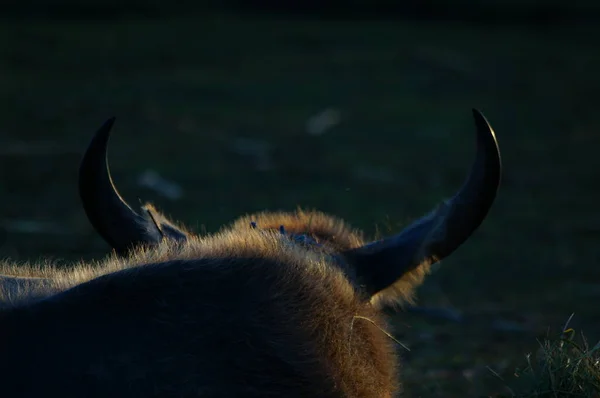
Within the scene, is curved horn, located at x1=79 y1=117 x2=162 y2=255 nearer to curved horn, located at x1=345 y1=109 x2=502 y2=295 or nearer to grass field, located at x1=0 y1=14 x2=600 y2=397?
curved horn, located at x1=345 y1=109 x2=502 y2=295

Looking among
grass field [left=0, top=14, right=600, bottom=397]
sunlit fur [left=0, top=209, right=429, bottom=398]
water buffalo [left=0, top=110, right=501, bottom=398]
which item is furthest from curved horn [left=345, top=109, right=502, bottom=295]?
grass field [left=0, top=14, right=600, bottom=397]

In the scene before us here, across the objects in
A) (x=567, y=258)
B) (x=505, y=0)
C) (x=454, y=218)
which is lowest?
(x=505, y=0)

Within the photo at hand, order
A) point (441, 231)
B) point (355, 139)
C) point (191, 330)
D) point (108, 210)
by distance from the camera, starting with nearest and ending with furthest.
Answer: point (191, 330) < point (441, 231) < point (108, 210) < point (355, 139)

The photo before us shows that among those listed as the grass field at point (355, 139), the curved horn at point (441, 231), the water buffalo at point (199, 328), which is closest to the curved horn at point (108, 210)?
the water buffalo at point (199, 328)

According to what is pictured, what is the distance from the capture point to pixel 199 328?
2643mm

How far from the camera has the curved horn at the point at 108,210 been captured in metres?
3.61

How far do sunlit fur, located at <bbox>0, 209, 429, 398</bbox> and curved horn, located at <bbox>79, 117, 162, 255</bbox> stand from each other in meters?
0.68

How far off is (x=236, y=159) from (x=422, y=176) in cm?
180

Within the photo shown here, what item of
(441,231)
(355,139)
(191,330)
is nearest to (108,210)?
(441,231)

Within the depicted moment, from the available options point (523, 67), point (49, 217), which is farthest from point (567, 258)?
point (523, 67)

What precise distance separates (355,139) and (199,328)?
993cm

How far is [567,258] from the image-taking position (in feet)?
25.9

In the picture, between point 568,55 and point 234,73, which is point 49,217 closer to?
point 234,73

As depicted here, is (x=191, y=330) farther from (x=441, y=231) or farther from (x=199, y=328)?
A: (x=441, y=231)
